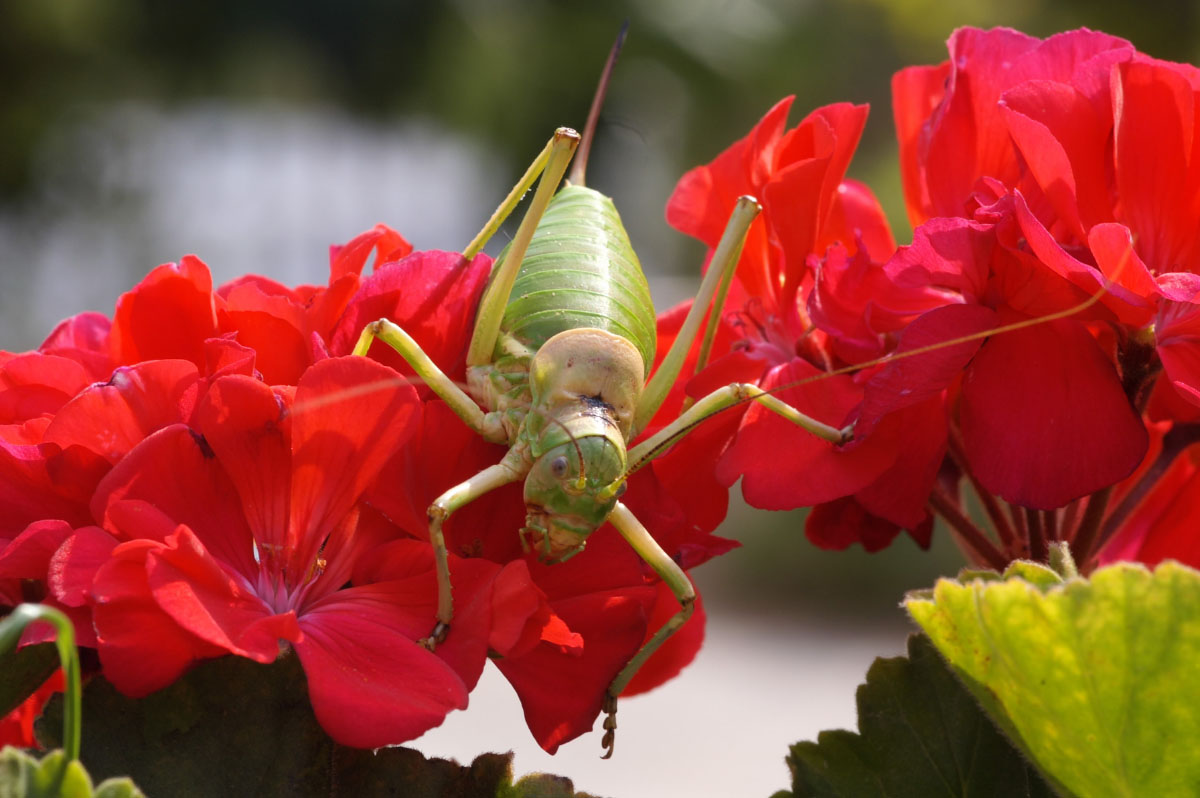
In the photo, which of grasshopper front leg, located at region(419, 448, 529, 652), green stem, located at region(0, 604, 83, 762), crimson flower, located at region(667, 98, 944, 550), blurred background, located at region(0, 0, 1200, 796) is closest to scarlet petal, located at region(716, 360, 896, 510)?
crimson flower, located at region(667, 98, 944, 550)

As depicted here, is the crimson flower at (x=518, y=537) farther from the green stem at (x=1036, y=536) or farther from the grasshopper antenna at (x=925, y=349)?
the green stem at (x=1036, y=536)

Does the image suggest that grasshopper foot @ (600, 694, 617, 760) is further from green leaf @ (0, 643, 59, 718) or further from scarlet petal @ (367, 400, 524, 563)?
green leaf @ (0, 643, 59, 718)

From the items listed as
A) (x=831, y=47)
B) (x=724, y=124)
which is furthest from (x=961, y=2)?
(x=724, y=124)

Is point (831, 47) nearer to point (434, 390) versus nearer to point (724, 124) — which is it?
point (724, 124)

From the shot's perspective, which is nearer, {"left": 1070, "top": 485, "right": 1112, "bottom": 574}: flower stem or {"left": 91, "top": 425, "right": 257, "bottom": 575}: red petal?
{"left": 91, "top": 425, "right": 257, "bottom": 575}: red petal

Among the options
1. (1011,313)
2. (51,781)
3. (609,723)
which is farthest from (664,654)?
(51,781)

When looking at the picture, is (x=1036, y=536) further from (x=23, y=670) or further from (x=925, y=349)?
(x=23, y=670)

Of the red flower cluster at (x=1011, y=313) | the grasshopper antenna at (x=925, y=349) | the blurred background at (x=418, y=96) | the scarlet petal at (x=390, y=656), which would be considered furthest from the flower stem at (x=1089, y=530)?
the blurred background at (x=418, y=96)
